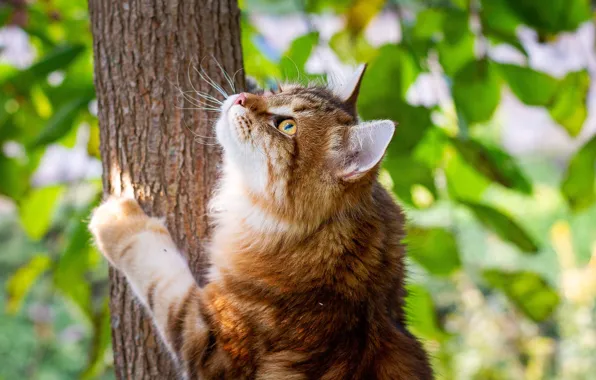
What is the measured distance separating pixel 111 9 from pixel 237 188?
0.72m

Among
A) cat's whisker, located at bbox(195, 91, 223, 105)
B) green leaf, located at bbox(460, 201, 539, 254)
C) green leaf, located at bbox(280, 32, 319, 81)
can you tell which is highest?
cat's whisker, located at bbox(195, 91, 223, 105)

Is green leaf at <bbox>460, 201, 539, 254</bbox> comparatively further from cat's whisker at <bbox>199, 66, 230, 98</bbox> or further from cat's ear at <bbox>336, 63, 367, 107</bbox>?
cat's whisker at <bbox>199, 66, 230, 98</bbox>

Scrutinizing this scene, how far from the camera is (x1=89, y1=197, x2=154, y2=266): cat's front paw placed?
2031 mm

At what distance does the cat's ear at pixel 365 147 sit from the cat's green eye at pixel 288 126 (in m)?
0.24

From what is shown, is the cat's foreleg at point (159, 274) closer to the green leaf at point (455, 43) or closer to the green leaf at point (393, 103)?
the green leaf at point (393, 103)

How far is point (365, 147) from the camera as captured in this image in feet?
6.52

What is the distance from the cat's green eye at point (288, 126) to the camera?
2.25 metres

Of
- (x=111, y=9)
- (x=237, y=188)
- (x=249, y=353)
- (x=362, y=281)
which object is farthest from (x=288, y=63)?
(x=249, y=353)

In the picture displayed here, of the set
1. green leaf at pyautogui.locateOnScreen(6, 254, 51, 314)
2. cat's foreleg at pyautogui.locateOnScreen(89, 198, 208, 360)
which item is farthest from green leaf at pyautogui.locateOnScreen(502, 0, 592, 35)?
green leaf at pyautogui.locateOnScreen(6, 254, 51, 314)

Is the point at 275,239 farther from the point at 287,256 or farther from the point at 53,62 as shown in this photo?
the point at 53,62

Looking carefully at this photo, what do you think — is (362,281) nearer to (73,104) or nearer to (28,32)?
(73,104)

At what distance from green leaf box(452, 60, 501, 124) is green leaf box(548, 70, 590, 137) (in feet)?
1.17

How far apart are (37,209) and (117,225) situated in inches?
45.3

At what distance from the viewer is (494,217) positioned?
2385 millimetres
